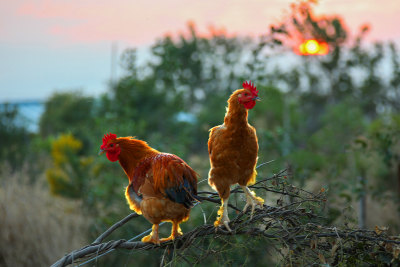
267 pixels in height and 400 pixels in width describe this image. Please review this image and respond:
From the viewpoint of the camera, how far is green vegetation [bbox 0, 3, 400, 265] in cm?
564

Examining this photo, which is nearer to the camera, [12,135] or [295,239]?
[295,239]

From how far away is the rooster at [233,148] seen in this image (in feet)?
7.47

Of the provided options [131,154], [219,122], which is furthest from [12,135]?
[131,154]

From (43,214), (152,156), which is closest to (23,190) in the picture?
(43,214)

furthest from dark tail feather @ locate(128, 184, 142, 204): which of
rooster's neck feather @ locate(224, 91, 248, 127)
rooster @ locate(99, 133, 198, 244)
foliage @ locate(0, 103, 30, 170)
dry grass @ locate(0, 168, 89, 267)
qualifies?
foliage @ locate(0, 103, 30, 170)

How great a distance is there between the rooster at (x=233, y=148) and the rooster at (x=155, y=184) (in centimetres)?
26

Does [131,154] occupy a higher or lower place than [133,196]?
higher

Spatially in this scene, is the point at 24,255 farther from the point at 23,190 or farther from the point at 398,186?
the point at 398,186

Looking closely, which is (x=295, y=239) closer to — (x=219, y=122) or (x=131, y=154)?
(x=131, y=154)

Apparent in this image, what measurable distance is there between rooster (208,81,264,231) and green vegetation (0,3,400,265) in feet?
1.28

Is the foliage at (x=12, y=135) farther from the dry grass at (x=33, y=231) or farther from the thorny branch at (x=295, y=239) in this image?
the thorny branch at (x=295, y=239)

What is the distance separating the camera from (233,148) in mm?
2289

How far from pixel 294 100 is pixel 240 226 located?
2116cm

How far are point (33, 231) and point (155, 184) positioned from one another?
451 centimetres
